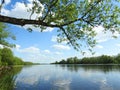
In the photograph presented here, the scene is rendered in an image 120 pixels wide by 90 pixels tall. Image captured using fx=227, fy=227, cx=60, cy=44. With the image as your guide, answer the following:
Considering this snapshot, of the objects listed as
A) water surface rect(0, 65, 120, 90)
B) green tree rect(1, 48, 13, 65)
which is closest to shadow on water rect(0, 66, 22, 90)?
water surface rect(0, 65, 120, 90)

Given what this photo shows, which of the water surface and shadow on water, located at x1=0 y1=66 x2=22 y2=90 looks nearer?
shadow on water, located at x1=0 y1=66 x2=22 y2=90

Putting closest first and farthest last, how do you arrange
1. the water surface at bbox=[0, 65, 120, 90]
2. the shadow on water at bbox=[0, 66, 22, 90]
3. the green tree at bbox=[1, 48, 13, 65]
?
the shadow on water at bbox=[0, 66, 22, 90], the water surface at bbox=[0, 65, 120, 90], the green tree at bbox=[1, 48, 13, 65]

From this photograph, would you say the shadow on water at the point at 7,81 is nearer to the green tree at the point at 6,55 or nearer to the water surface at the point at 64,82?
the water surface at the point at 64,82

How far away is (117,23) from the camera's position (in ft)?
39.0

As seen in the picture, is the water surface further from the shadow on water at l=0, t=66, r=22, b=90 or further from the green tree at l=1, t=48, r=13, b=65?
the green tree at l=1, t=48, r=13, b=65

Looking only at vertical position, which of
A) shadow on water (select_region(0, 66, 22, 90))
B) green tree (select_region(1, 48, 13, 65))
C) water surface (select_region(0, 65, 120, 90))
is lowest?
water surface (select_region(0, 65, 120, 90))

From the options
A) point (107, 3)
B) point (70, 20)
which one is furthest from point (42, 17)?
point (107, 3)

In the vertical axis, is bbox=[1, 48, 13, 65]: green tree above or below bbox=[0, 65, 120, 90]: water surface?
above

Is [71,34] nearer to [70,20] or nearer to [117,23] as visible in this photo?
[70,20]

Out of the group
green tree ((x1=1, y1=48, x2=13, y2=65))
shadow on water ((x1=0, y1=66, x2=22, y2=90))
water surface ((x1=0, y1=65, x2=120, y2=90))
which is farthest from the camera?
green tree ((x1=1, y1=48, x2=13, y2=65))

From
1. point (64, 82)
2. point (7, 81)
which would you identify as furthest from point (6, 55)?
point (7, 81)

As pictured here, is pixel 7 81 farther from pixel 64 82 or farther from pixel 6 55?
pixel 6 55

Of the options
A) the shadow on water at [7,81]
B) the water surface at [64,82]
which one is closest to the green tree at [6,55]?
the water surface at [64,82]

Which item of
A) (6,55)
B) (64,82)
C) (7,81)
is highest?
(6,55)
